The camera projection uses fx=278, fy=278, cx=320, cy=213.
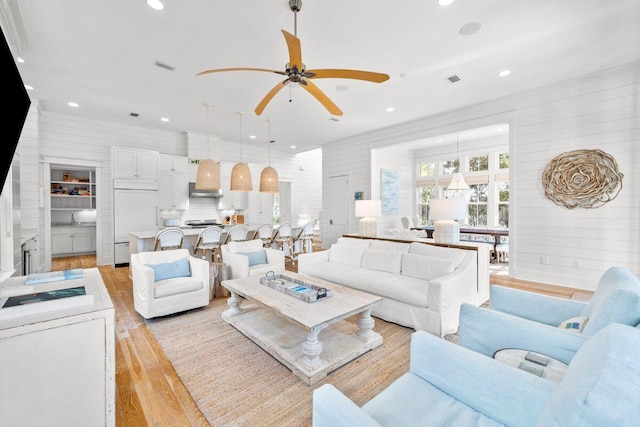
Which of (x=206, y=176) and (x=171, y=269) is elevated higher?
(x=206, y=176)

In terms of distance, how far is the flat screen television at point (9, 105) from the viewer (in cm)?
101

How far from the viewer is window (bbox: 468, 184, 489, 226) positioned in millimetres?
7965

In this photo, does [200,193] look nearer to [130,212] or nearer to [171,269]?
[130,212]

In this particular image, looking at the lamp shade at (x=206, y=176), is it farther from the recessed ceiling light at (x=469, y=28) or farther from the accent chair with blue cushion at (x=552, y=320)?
the accent chair with blue cushion at (x=552, y=320)

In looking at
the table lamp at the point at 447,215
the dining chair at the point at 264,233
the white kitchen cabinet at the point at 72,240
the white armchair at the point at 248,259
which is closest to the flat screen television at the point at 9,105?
the white armchair at the point at 248,259

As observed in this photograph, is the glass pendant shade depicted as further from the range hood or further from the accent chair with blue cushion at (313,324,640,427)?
the accent chair with blue cushion at (313,324,640,427)

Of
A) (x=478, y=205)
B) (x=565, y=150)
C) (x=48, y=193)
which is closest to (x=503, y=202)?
(x=478, y=205)

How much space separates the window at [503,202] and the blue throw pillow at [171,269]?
784 cm

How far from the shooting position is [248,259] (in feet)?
13.1

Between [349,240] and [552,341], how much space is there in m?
3.18

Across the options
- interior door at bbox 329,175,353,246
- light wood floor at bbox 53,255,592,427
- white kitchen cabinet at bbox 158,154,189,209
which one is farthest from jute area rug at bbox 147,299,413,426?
interior door at bbox 329,175,353,246

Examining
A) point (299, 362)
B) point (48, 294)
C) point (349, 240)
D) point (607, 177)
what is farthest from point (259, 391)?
point (607, 177)

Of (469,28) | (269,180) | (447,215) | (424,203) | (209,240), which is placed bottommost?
(209,240)

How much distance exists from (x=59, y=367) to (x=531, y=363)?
7.36 feet
